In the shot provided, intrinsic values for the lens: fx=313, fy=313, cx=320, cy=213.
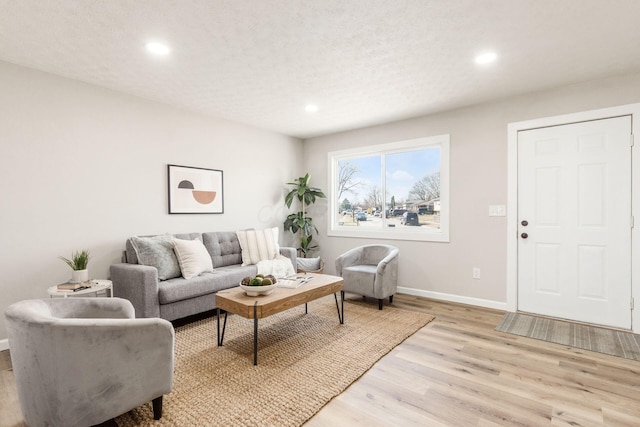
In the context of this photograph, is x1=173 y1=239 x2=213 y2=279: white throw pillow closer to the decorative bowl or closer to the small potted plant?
the small potted plant

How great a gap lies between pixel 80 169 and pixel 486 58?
3.85 m

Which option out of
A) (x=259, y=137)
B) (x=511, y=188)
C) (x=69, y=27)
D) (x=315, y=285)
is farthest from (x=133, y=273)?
(x=511, y=188)

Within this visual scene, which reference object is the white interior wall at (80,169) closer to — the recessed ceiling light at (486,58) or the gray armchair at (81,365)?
the gray armchair at (81,365)

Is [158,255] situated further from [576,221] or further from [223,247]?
[576,221]

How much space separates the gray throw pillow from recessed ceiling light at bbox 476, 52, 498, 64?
3.44 metres

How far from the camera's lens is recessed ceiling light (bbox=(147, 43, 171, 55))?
7.81 ft

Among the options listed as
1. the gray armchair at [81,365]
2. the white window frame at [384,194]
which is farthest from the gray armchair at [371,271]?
the gray armchair at [81,365]

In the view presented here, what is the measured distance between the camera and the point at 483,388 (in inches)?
80.9

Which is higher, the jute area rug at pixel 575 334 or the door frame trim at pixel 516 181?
the door frame trim at pixel 516 181

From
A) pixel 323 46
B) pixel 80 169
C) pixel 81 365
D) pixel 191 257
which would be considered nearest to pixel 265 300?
pixel 81 365

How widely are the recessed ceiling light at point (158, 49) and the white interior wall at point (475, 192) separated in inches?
120

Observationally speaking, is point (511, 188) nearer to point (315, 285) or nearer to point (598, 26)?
point (598, 26)

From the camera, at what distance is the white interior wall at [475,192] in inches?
132

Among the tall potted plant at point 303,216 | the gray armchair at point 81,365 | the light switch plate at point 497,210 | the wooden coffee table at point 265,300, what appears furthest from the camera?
the tall potted plant at point 303,216
